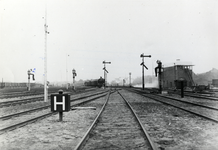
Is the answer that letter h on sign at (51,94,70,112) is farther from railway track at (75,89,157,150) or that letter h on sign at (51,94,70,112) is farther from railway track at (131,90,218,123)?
railway track at (131,90,218,123)

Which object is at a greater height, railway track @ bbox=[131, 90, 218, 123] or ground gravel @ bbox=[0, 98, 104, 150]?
ground gravel @ bbox=[0, 98, 104, 150]

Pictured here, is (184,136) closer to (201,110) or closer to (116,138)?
(116,138)

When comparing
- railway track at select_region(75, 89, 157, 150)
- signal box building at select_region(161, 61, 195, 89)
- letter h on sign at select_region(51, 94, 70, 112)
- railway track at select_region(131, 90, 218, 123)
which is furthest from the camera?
signal box building at select_region(161, 61, 195, 89)

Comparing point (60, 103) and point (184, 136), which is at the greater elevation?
point (60, 103)

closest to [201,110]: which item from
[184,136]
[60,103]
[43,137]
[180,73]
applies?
[184,136]

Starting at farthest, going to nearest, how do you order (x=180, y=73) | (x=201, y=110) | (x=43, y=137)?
(x=180, y=73) → (x=201, y=110) → (x=43, y=137)

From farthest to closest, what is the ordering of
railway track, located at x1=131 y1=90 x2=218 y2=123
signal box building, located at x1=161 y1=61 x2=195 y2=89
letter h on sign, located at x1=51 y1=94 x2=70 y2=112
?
signal box building, located at x1=161 y1=61 x2=195 y2=89
railway track, located at x1=131 y1=90 x2=218 y2=123
letter h on sign, located at x1=51 y1=94 x2=70 y2=112

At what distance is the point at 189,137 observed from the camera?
209 inches

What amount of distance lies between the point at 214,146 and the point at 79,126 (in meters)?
4.13

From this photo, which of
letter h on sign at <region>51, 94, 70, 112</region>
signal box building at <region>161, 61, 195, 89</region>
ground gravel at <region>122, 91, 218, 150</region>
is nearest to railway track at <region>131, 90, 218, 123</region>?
ground gravel at <region>122, 91, 218, 150</region>

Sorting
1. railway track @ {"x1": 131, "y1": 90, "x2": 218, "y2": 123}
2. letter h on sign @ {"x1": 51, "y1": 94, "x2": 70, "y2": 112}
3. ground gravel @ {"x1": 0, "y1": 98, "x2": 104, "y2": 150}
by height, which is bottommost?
railway track @ {"x1": 131, "y1": 90, "x2": 218, "y2": 123}

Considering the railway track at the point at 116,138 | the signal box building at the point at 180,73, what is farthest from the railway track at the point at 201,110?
the signal box building at the point at 180,73

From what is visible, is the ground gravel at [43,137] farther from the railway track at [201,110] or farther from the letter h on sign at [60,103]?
the railway track at [201,110]

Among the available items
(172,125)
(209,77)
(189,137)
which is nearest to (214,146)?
(189,137)
